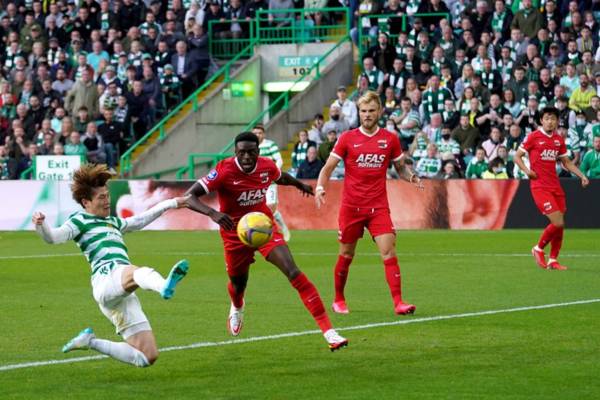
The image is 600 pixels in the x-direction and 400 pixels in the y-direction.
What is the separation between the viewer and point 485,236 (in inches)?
984

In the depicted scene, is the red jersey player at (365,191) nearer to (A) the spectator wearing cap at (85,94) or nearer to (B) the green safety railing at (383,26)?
(B) the green safety railing at (383,26)

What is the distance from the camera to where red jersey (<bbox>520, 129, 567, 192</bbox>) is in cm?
1828

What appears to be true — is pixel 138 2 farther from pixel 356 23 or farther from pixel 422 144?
pixel 422 144

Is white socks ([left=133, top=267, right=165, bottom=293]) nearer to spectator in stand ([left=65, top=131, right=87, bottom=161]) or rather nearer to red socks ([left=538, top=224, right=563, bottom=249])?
red socks ([left=538, top=224, right=563, bottom=249])

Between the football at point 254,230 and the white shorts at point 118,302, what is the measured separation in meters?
1.45

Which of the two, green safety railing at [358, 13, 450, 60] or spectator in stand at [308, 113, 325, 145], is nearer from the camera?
spectator in stand at [308, 113, 325, 145]

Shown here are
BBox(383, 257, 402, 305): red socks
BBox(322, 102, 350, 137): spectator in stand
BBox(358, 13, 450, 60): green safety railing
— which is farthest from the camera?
BBox(358, 13, 450, 60): green safety railing

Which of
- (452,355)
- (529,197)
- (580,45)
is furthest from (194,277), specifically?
(580,45)

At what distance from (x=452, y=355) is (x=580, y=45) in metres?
20.1

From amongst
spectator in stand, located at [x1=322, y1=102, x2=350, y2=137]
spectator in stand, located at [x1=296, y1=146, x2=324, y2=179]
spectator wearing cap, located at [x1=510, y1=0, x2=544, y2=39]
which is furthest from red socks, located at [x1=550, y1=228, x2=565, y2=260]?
spectator wearing cap, located at [x1=510, y1=0, x2=544, y2=39]

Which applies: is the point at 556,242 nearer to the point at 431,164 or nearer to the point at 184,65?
the point at 431,164

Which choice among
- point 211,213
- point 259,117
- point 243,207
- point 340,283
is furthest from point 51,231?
point 259,117

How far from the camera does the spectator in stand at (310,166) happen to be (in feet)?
95.6

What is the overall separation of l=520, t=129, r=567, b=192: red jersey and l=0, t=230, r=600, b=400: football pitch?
1.24 meters
